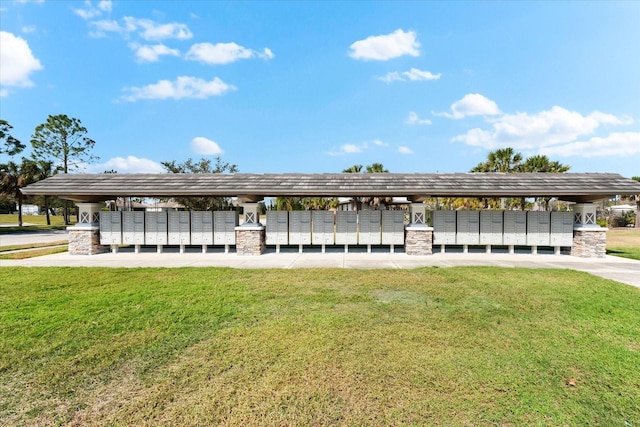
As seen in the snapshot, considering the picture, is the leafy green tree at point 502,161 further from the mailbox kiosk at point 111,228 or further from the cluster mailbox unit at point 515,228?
the mailbox kiosk at point 111,228

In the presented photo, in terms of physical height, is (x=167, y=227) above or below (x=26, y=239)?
above

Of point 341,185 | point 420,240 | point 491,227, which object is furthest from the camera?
point 491,227

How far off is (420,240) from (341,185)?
12.7 feet

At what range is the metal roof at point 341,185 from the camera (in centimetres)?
1148

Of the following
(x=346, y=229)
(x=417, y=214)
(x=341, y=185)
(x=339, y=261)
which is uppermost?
(x=341, y=185)

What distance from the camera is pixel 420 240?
12.2m

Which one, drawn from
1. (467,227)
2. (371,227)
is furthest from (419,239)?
(467,227)

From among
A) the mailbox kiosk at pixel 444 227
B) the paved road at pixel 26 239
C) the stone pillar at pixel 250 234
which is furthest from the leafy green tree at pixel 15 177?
the mailbox kiosk at pixel 444 227

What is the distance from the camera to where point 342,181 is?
12461mm

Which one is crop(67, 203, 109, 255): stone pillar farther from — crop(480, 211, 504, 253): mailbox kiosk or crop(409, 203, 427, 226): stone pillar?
crop(480, 211, 504, 253): mailbox kiosk

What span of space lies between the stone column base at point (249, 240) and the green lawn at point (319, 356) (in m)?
5.35

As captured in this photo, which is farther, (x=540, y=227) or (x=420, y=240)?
(x=540, y=227)

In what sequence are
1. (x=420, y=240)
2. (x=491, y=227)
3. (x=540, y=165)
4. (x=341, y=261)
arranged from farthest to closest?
(x=540, y=165) → (x=491, y=227) → (x=420, y=240) → (x=341, y=261)

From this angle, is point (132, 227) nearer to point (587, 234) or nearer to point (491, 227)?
point (491, 227)
